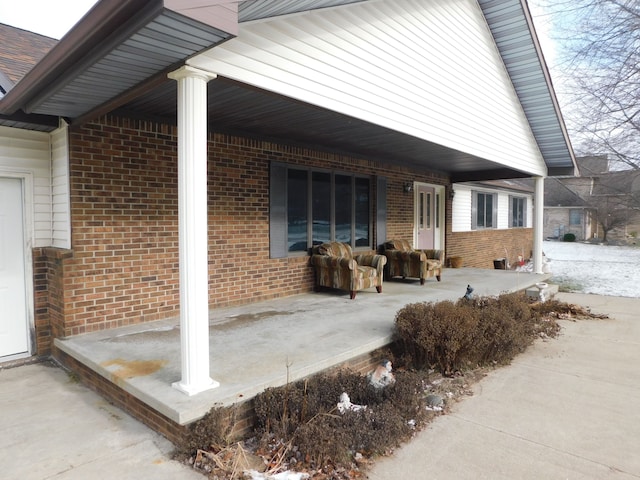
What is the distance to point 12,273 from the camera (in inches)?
177

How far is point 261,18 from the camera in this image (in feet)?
10.1

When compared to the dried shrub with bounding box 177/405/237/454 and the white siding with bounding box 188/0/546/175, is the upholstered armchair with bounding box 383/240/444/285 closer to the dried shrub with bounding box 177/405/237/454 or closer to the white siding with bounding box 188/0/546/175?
the white siding with bounding box 188/0/546/175

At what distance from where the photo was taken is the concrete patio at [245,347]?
3025mm

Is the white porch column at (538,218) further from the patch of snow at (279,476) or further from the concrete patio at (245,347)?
the patch of snow at (279,476)

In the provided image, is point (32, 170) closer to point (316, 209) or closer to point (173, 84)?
point (173, 84)

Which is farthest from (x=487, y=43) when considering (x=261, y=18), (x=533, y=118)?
(x=261, y=18)

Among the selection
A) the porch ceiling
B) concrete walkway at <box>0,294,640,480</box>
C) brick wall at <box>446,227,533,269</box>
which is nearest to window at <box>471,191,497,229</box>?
brick wall at <box>446,227,533,269</box>

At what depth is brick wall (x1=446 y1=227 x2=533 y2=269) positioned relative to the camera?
1185 centimetres

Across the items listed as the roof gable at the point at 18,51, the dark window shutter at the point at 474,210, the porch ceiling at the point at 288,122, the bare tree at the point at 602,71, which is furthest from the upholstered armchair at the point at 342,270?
the bare tree at the point at 602,71

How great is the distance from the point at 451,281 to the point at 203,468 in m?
6.95

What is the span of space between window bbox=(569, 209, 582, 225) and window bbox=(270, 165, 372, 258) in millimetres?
30340

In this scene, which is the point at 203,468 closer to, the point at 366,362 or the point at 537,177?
the point at 366,362

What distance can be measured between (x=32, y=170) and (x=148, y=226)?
1313mm

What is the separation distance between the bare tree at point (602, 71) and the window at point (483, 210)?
3234 millimetres
